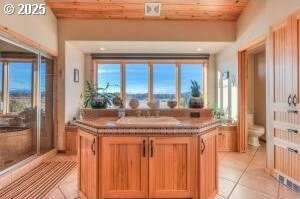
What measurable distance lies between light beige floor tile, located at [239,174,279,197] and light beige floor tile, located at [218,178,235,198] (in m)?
0.18

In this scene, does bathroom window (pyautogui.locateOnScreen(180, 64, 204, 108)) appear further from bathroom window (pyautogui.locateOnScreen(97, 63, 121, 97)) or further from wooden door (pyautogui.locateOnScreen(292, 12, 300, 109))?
wooden door (pyautogui.locateOnScreen(292, 12, 300, 109))

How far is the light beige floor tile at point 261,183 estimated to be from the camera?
321cm

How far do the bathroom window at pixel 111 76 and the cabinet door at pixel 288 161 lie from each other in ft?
14.2

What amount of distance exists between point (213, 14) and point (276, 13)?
61.0 inches

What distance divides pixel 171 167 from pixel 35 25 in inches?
130

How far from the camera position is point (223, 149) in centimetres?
550

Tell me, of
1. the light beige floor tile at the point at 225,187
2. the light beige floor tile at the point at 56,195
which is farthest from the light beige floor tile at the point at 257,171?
the light beige floor tile at the point at 56,195

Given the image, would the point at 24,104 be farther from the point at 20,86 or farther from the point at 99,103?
the point at 99,103

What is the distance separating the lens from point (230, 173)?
3955 mm

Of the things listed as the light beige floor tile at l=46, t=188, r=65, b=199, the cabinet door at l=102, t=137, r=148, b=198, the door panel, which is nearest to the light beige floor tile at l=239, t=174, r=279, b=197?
the door panel

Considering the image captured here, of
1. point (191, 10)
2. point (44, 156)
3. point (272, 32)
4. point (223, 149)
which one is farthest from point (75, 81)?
point (272, 32)

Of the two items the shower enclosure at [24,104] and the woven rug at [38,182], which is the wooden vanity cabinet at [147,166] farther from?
the shower enclosure at [24,104]

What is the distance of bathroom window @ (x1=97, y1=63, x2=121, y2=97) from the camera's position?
690cm

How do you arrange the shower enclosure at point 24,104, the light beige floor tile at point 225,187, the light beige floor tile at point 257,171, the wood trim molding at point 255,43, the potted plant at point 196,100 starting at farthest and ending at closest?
the wood trim molding at point 255,43 → the light beige floor tile at point 257,171 → the shower enclosure at point 24,104 → the potted plant at point 196,100 → the light beige floor tile at point 225,187
